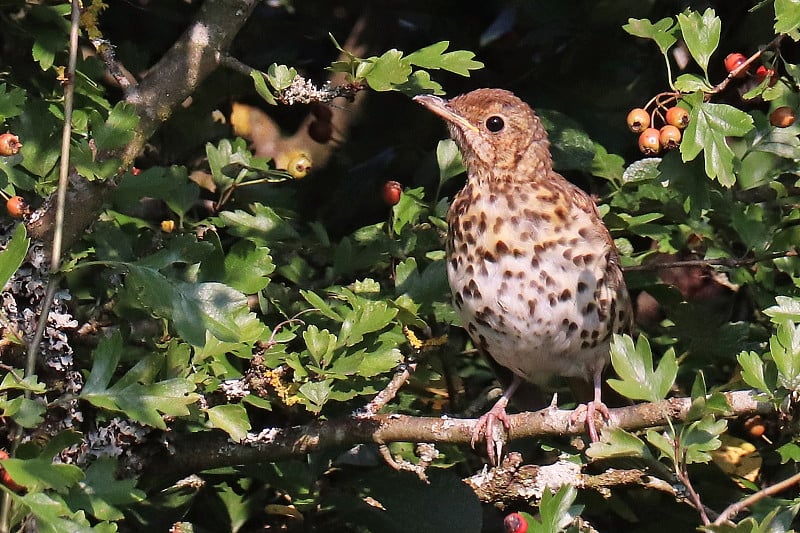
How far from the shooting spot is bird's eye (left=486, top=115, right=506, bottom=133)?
341cm

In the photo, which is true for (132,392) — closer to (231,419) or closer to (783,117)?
(231,419)

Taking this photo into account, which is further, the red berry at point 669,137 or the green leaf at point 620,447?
the red berry at point 669,137

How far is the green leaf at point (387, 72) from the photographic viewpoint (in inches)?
100

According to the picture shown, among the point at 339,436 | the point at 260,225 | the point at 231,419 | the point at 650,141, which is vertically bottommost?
the point at 339,436

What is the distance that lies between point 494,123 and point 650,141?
781 mm

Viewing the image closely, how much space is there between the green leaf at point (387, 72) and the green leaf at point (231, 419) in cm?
71

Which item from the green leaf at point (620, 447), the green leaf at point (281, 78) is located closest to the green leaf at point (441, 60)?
the green leaf at point (281, 78)

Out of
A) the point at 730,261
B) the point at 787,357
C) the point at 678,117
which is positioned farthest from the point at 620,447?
the point at 730,261

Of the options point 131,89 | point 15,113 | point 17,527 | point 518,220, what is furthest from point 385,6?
point 17,527

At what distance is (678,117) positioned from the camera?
8.74 feet

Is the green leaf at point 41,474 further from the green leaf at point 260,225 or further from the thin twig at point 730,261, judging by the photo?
the thin twig at point 730,261

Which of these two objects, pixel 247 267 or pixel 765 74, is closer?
pixel 247 267

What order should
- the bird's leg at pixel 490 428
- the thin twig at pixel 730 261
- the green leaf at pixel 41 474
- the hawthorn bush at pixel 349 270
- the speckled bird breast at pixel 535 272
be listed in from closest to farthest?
the green leaf at pixel 41 474 < the hawthorn bush at pixel 349 270 < the bird's leg at pixel 490 428 < the thin twig at pixel 730 261 < the speckled bird breast at pixel 535 272

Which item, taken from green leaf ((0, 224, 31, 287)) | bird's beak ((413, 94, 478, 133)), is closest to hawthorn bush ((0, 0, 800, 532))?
green leaf ((0, 224, 31, 287))
